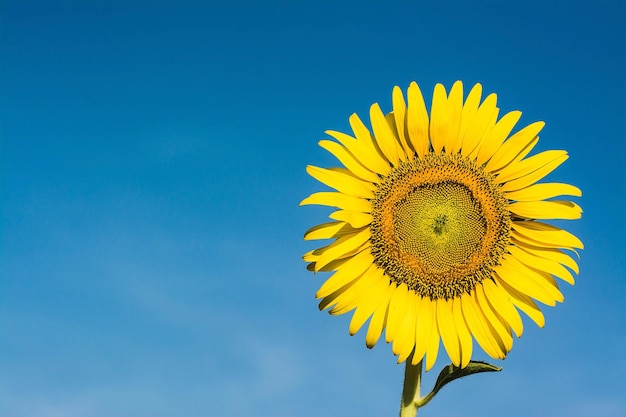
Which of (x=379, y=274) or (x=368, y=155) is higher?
(x=368, y=155)

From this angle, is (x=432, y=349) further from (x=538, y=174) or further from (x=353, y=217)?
(x=538, y=174)

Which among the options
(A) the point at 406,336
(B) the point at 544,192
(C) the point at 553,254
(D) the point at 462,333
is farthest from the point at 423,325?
(B) the point at 544,192

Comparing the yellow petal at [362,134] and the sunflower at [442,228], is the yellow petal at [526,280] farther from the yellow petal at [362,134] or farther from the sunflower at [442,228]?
the yellow petal at [362,134]

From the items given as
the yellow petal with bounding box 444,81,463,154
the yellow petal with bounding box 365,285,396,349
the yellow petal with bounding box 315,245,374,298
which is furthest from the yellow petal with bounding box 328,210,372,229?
the yellow petal with bounding box 444,81,463,154

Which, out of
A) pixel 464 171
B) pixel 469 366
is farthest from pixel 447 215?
pixel 469 366

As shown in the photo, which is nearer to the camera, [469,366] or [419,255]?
[469,366]

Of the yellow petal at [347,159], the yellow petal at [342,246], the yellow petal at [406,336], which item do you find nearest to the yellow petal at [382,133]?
the yellow petal at [347,159]

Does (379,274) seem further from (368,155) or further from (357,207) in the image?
(368,155)
